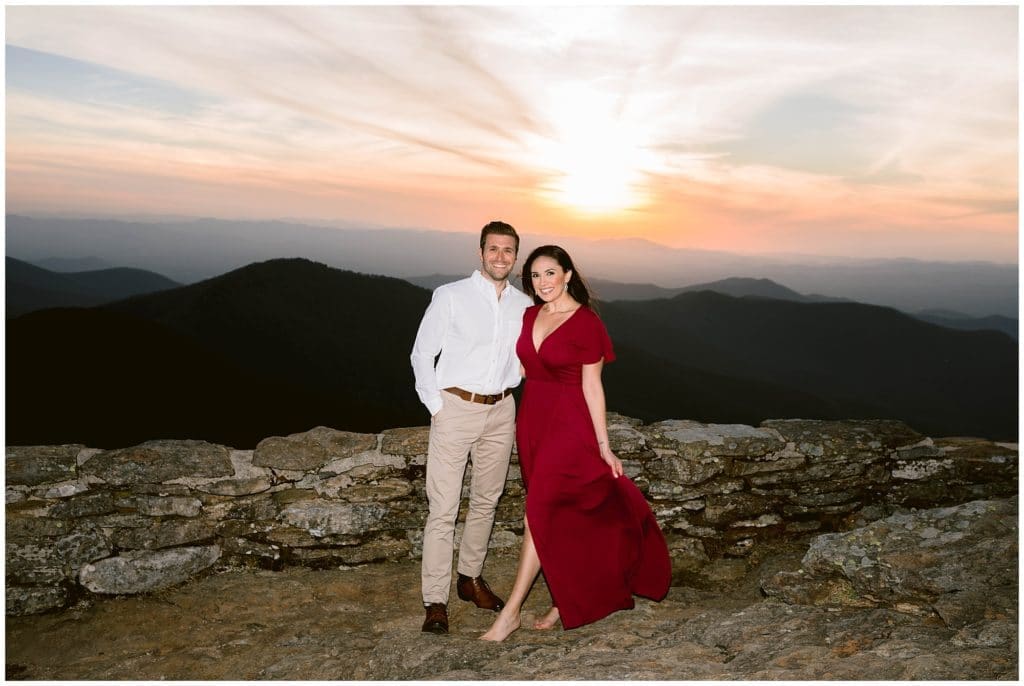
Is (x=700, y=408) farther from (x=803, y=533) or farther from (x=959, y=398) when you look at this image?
(x=959, y=398)

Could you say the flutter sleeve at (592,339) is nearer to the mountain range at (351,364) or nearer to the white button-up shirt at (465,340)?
the white button-up shirt at (465,340)

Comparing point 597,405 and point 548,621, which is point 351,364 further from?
point 597,405

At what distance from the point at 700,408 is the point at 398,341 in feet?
92.4

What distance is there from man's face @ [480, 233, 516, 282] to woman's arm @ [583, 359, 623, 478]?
702 mm

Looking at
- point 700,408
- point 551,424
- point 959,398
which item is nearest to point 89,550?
point 551,424

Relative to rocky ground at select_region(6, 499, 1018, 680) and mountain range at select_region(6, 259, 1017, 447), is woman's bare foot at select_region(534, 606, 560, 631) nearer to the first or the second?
rocky ground at select_region(6, 499, 1018, 680)

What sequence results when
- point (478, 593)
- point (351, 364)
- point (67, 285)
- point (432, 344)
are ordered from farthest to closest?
point (67, 285) < point (351, 364) < point (478, 593) < point (432, 344)

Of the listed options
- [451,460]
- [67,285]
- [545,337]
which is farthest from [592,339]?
[67,285]

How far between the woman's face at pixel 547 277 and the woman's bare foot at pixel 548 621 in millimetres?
1797

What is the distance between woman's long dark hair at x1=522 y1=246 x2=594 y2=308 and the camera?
3334mm

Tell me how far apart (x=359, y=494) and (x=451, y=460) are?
1.03 m

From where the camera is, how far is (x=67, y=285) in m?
118

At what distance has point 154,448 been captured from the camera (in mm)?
4051

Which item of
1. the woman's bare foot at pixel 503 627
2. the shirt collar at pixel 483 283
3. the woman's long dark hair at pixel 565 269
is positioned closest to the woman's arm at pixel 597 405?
the woman's long dark hair at pixel 565 269
